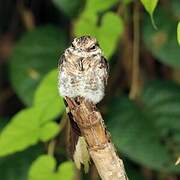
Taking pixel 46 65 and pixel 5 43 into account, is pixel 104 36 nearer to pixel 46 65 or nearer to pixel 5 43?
pixel 46 65

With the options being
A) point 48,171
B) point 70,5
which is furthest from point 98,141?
point 70,5

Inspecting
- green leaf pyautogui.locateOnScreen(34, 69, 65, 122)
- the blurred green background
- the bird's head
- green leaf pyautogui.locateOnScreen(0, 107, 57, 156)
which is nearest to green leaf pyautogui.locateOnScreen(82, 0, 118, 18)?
the blurred green background

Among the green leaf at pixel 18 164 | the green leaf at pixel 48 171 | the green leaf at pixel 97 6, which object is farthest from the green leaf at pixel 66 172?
the green leaf at pixel 97 6

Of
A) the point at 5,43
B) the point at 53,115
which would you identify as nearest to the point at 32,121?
the point at 53,115

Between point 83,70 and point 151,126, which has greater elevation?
point 83,70

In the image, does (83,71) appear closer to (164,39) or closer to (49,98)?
(49,98)

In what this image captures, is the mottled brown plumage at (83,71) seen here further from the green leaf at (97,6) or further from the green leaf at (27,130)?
the green leaf at (97,6)

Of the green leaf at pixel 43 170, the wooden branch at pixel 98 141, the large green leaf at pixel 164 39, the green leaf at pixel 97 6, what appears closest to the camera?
the wooden branch at pixel 98 141
